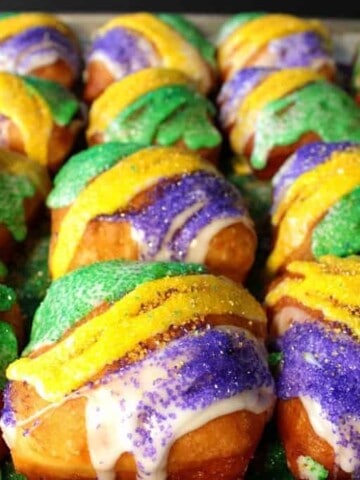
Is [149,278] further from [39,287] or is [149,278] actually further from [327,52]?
[327,52]

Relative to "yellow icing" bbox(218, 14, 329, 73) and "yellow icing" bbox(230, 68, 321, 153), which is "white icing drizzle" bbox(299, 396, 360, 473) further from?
"yellow icing" bbox(218, 14, 329, 73)

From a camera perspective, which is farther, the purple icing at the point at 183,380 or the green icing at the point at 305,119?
the green icing at the point at 305,119

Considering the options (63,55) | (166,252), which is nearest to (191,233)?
(166,252)

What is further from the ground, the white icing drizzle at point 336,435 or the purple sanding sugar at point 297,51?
the purple sanding sugar at point 297,51

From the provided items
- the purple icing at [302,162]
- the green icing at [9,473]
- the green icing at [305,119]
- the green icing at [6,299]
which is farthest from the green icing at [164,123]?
the green icing at [9,473]

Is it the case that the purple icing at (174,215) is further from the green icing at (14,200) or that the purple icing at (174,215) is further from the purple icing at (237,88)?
the purple icing at (237,88)

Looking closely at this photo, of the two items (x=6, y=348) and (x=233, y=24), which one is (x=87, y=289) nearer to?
(x=6, y=348)

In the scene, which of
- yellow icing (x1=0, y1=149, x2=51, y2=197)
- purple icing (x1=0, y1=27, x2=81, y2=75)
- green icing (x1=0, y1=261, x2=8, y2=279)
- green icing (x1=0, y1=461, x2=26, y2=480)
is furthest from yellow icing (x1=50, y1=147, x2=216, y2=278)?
purple icing (x1=0, y1=27, x2=81, y2=75)

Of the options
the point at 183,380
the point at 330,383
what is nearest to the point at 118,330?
the point at 183,380
